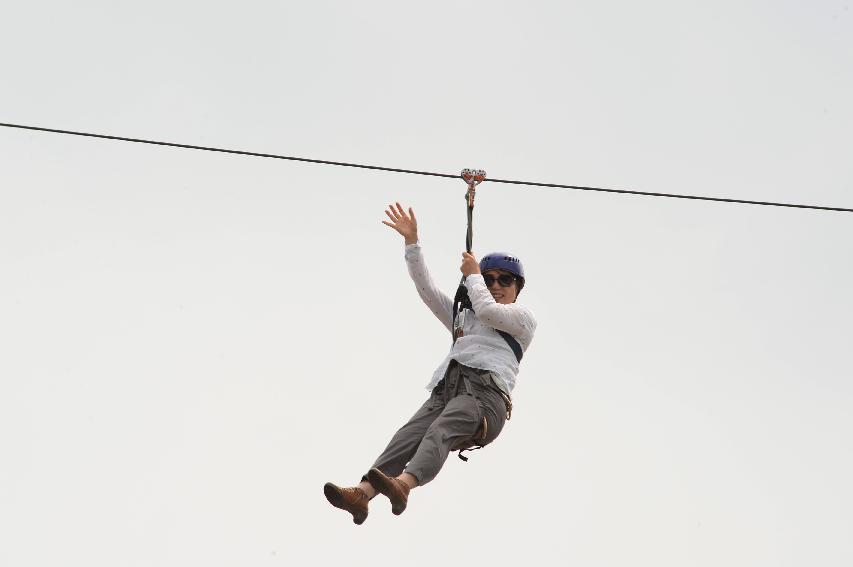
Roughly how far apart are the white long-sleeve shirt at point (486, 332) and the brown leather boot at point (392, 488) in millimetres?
1158

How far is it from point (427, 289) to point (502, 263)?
1.96 ft

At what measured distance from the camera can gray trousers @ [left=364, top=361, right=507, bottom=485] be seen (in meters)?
8.23

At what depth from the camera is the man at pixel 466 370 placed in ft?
27.2

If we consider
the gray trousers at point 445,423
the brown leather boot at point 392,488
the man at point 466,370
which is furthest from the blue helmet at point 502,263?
the brown leather boot at point 392,488

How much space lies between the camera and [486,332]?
8969mm

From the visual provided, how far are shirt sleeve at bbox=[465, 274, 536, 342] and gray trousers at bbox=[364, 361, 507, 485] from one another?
0.38 metres

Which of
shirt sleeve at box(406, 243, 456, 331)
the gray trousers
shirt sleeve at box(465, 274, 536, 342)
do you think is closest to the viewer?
the gray trousers

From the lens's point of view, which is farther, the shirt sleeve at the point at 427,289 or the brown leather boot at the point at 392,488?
the shirt sleeve at the point at 427,289

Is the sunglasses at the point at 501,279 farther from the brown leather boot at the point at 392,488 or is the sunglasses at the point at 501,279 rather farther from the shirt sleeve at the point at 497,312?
the brown leather boot at the point at 392,488

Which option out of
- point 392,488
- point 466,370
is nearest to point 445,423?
point 466,370

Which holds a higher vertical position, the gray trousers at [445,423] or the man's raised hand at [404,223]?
the man's raised hand at [404,223]

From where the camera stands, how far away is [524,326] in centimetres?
884

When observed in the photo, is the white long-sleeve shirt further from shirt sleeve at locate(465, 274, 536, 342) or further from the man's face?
the man's face

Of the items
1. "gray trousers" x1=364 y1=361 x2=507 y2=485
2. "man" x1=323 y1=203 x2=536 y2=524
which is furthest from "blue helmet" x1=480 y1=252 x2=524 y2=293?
"gray trousers" x1=364 y1=361 x2=507 y2=485
